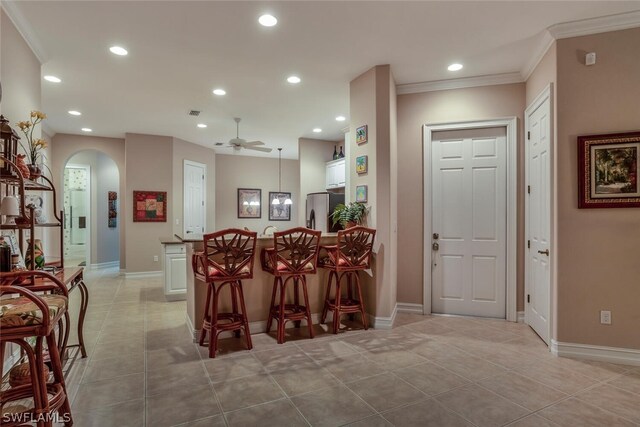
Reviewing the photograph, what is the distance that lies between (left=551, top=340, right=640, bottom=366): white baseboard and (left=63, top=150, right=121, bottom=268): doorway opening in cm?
815

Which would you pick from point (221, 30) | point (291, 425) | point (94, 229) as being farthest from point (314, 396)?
point (94, 229)

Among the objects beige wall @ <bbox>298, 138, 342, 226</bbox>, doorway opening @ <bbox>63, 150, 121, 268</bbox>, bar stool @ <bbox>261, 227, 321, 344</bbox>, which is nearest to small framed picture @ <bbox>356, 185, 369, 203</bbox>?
bar stool @ <bbox>261, 227, 321, 344</bbox>

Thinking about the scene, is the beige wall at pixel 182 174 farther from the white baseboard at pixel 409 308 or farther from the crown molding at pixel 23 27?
the white baseboard at pixel 409 308

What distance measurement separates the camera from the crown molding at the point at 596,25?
2836 millimetres

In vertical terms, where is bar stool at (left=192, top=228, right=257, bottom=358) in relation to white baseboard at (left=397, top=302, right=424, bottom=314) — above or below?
above

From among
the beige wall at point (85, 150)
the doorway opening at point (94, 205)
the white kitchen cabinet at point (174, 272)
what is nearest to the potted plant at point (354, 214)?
the white kitchen cabinet at point (174, 272)

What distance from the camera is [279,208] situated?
9.64 meters

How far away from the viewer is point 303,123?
20.4ft

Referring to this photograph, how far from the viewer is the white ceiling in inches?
110

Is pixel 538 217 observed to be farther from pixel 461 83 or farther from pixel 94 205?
pixel 94 205

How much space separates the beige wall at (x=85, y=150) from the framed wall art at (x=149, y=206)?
212 millimetres

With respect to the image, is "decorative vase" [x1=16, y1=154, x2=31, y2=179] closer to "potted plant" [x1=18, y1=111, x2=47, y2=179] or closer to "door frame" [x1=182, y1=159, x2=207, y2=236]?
"potted plant" [x1=18, y1=111, x2=47, y2=179]

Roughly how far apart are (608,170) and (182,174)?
714 centimetres

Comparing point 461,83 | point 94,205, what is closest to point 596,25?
point 461,83
